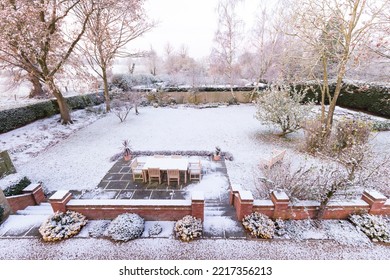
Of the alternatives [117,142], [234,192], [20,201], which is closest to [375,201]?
[234,192]

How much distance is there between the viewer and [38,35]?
9.55 metres

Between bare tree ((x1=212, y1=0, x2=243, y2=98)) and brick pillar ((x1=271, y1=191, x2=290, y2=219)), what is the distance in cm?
1699

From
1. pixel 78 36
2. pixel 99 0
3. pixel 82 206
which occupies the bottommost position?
pixel 82 206

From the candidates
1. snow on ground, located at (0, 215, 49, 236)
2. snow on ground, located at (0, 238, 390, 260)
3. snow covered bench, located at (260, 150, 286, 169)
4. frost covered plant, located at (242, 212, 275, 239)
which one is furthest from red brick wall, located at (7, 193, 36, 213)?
snow covered bench, located at (260, 150, 286, 169)

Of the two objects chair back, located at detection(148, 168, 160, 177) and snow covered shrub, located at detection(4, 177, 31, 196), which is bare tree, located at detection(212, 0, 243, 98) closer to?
chair back, located at detection(148, 168, 160, 177)

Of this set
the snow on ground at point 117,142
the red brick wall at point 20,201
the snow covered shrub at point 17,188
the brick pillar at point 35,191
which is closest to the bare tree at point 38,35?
the snow on ground at point 117,142

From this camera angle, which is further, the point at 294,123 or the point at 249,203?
the point at 294,123

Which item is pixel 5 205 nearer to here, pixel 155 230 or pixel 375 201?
pixel 155 230

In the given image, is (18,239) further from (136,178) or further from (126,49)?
(126,49)

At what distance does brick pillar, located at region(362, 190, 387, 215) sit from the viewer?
4.86 metres
